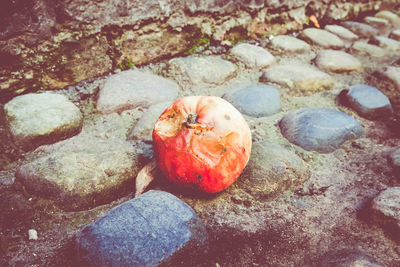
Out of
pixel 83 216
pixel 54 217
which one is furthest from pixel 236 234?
pixel 54 217

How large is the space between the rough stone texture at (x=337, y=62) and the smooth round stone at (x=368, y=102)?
42cm

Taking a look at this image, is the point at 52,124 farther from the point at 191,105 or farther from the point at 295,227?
the point at 295,227

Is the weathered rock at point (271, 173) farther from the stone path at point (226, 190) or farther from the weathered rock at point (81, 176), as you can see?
the weathered rock at point (81, 176)

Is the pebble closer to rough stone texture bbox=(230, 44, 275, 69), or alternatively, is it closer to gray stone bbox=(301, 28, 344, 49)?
rough stone texture bbox=(230, 44, 275, 69)

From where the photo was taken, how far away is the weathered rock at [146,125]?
156cm

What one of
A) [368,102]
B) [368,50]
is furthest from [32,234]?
[368,50]

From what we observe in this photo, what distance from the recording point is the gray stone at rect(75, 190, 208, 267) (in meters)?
0.92

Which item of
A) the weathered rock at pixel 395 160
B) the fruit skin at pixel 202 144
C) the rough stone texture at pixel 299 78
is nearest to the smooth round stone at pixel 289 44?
the rough stone texture at pixel 299 78

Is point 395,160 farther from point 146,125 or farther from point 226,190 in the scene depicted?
point 146,125

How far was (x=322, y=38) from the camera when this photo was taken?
2.71 m

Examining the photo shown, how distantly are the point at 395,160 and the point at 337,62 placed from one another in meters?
1.18

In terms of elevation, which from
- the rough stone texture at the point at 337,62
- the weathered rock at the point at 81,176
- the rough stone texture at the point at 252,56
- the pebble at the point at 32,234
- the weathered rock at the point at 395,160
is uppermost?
the rough stone texture at the point at 252,56

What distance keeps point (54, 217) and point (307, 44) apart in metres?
2.47

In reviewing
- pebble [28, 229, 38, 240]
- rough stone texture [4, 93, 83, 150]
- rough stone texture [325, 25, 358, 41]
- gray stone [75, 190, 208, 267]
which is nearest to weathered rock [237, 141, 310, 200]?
gray stone [75, 190, 208, 267]
